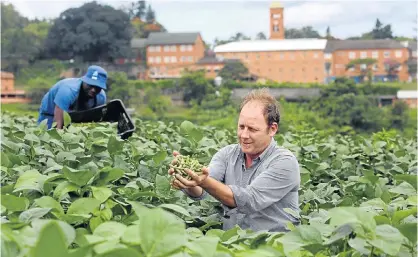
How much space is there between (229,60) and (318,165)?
74.5 meters

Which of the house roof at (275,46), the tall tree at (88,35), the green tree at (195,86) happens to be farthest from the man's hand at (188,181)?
the house roof at (275,46)

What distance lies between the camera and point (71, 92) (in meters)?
6.16

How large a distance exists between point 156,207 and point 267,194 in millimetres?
1248

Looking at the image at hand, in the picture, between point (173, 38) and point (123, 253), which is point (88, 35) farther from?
point (123, 253)

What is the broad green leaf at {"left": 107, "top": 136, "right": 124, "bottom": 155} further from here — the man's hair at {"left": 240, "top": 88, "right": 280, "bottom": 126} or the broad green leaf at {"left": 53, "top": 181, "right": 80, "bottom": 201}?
the broad green leaf at {"left": 53, "top": 181, "right": 80, "bottom": 201}

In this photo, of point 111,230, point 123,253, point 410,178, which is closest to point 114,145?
point 410,178

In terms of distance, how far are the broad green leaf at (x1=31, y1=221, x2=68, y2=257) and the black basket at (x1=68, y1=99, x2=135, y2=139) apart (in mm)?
4180

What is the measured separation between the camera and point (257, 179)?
318 cm

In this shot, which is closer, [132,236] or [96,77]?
[132,236]

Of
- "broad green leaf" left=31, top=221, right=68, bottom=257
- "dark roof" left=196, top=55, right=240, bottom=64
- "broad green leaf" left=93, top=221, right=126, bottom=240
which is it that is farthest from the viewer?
"dark roof" left=196, top=55, right=240, bottom=64

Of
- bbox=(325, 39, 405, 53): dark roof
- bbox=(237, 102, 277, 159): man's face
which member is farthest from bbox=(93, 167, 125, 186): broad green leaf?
bbox=(325, 39, 405, 53): dark roof

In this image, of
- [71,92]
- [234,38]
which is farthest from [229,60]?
[71,92]

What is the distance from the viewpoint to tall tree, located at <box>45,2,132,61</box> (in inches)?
2803

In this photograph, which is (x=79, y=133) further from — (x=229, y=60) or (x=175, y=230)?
(x=229, y=60)
